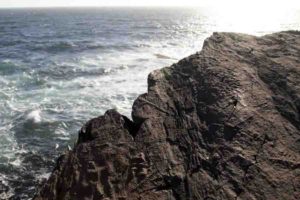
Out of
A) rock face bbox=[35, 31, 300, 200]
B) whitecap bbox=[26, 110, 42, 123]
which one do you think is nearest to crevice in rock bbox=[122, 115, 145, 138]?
rock face bbox=[35, 31, 300, 200]

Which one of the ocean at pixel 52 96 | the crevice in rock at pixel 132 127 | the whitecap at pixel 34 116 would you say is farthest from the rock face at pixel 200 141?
the whitecap at pixel 34 116

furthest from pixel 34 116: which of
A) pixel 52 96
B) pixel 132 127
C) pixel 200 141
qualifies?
pixel 200 141

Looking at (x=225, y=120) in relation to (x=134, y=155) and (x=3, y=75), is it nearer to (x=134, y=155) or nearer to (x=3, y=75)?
(x=134, y=155)

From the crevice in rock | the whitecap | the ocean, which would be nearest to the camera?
the crevice in rock

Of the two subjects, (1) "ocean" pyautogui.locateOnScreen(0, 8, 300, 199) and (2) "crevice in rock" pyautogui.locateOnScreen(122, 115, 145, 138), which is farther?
(1) "ocean" pyautogui.locateOnScreen(0, 8, 300, 199)

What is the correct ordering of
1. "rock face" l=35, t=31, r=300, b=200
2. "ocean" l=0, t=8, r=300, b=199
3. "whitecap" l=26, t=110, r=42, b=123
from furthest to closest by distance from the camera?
"whitecap" l=26, t=110, r=42, b=123
"ocean" l=0, t=8, r=300, b=199
"rock face" l=35, t=31, r=300, b=200

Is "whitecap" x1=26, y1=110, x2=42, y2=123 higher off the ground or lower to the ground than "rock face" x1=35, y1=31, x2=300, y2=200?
lower

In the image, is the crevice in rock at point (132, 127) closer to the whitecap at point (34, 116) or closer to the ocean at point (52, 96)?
the ocean at point (52, 96)

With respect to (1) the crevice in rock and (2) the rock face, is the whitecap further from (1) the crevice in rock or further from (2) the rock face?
(1) the crevice in rock
